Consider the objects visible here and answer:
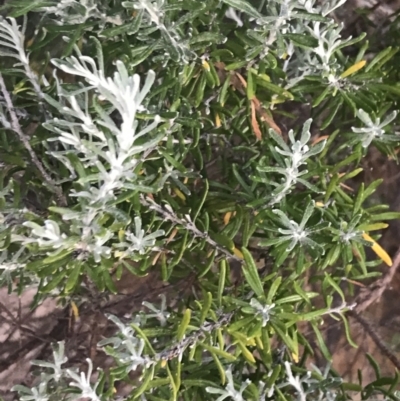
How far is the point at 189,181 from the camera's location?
38.4 inches

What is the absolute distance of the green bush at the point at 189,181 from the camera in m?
0.71

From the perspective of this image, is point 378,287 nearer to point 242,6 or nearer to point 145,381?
point 145,381

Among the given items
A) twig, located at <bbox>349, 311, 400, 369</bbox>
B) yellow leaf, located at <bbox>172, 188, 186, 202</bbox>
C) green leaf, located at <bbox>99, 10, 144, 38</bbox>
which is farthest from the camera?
twig, located at <bbox>349, 311, 400, 369</bbox>

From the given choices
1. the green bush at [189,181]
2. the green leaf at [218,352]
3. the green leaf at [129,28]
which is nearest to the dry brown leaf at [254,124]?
the green bush at [189,181]

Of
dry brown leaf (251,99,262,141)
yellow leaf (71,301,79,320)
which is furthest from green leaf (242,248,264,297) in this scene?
yellow leaf (71,301,79,320)

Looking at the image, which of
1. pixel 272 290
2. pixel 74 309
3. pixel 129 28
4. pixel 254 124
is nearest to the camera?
pixel 129 28

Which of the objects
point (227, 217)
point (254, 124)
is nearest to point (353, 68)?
point (254, 124)

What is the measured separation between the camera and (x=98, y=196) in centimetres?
66

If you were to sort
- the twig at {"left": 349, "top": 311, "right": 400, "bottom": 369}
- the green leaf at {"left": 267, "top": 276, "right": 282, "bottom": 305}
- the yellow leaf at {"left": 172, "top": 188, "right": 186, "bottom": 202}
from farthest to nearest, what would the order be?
the twig at {"left": 349, "top": 311, "right": 400, "bottom": 369}, the yellow leaf at {"left": 172, "top": 188, "right": 186, "bottom": 202}, the green leaf at {"left": 267, "top": 276, "right": 282, "bottom": 305}

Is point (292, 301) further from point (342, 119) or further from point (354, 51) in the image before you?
point (354, 51)

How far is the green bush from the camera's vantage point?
2.35ft

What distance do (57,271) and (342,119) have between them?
0.66 m

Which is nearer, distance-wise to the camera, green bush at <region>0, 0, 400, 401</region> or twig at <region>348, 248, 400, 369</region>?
green bush at <region>0, 0, 400, 401</region>

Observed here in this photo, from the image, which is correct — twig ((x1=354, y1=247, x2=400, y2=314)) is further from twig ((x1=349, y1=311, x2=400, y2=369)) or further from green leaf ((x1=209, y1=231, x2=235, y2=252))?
green leaf ((x1=209, y1=231, x2=235, y2=252))
